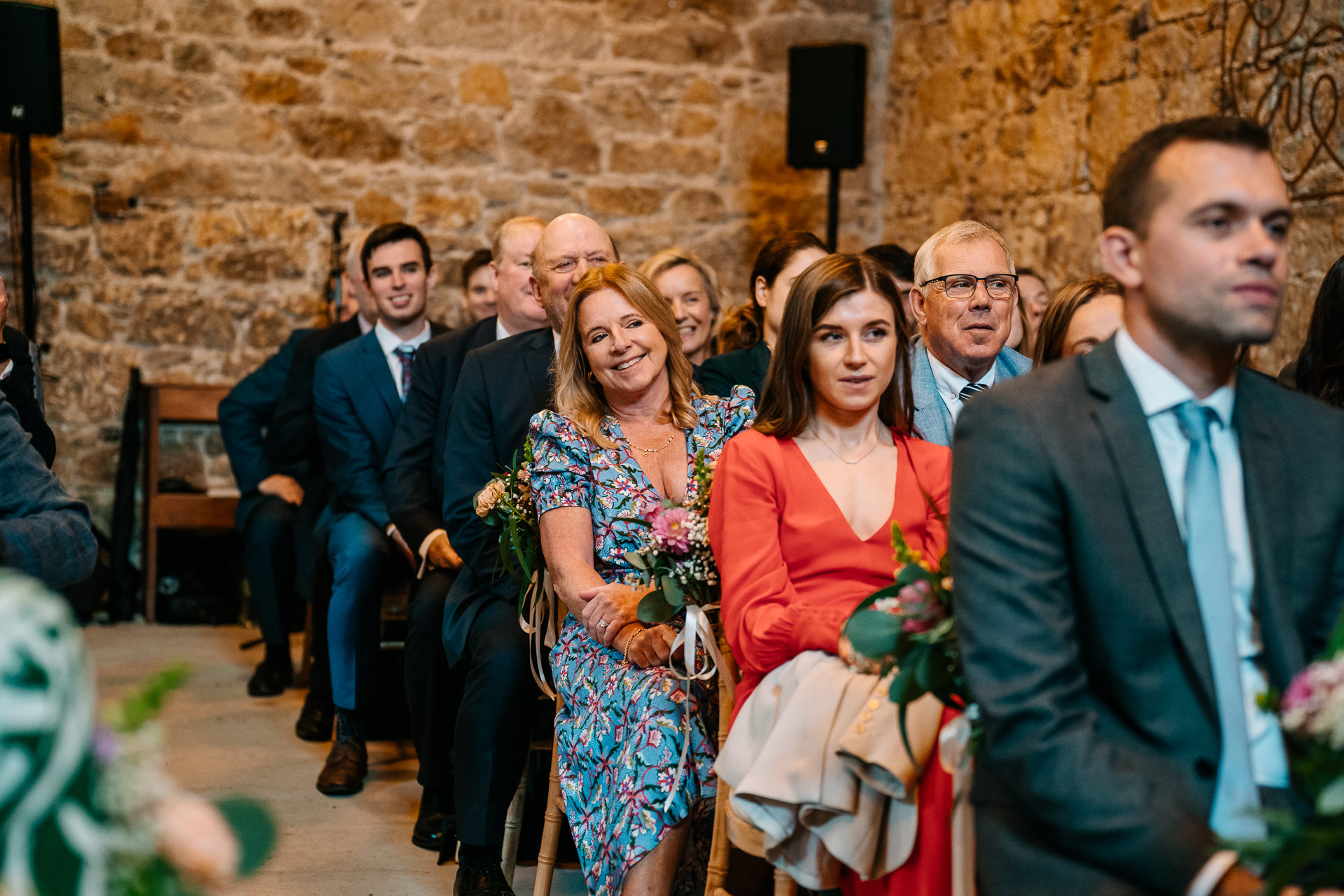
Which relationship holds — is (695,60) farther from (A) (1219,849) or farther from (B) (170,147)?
(A) (1219,849)

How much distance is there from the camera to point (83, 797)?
0.93 metres

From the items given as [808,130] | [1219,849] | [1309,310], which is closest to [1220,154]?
[1219,849]

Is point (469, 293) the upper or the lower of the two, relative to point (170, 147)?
lower

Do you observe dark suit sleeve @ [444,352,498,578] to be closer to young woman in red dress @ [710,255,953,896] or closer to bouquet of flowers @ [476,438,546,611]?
bouquet of flowers @ [476,438,546,611]

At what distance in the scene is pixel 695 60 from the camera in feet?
21.4

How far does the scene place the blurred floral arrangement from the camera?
2.92ft

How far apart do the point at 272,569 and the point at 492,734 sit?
88.4 inches

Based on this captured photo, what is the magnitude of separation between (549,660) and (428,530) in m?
0.83

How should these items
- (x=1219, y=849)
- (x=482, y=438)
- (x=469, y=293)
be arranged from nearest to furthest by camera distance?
1. (x=1219, y=849)
2. (x=482, y=438)
3. (x=469, y=293)

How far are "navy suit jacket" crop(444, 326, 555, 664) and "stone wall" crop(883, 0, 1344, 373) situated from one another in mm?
2326

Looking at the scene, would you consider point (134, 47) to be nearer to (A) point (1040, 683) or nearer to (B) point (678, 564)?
(B) point (678, 564)

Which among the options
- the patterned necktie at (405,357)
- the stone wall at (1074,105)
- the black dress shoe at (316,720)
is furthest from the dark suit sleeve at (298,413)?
the stone wall at (1074,105)

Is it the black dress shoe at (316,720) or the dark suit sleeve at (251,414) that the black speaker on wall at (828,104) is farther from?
the black dress shoe at (316,720)

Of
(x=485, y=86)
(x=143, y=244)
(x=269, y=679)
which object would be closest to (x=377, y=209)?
(x=485, y=86)
